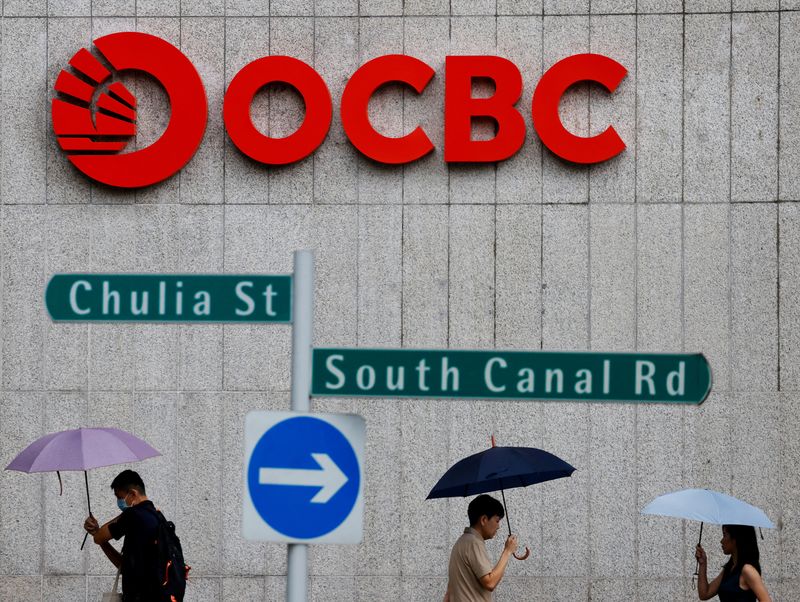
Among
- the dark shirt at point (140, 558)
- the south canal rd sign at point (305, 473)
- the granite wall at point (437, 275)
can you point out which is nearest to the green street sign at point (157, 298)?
the south canal rd sign at point (305, 473)

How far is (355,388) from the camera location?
4.77m

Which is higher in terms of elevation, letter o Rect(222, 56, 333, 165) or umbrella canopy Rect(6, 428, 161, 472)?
letter o Rect(222, 56, 333, 165)

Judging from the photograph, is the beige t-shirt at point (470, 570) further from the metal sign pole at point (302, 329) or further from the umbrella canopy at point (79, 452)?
the metal sign pole at point (302, 329)

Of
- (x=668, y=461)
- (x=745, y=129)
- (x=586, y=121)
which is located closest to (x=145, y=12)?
(x=586, y=121)

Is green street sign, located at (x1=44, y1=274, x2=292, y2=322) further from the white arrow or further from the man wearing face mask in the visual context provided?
the man wearing face mask

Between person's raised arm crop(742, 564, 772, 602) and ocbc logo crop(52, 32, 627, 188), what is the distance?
403 centimetres

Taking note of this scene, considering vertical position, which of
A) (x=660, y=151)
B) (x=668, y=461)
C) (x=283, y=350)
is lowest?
(x=668, y=461)

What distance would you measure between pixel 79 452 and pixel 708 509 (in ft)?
13.0

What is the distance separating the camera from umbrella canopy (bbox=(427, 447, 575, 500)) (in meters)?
7.12

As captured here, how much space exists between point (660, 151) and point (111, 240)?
15.6ft

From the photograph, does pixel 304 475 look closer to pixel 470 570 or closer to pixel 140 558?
pixel 470 570

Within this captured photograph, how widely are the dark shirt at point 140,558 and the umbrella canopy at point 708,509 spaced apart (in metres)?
3.10

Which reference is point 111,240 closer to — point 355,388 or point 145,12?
point 145,12

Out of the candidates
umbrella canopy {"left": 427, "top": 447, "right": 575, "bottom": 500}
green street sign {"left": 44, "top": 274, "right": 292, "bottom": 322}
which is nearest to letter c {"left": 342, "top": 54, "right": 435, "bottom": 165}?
umbrella canopy {"left": 427, "top": 447, "right": 575, "bottom": 500}
